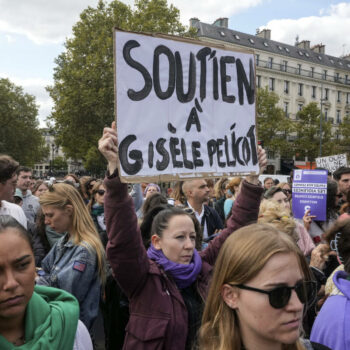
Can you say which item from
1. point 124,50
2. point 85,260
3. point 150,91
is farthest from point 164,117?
point 85,260

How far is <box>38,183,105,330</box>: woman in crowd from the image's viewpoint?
264 cm

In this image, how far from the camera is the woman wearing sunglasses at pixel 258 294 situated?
1368 millimetres

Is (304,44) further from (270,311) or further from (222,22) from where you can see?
(270,311)

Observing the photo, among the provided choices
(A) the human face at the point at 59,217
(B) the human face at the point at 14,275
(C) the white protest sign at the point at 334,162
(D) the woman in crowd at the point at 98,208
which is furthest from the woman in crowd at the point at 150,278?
(C) the white protest sign at the point at 334,162

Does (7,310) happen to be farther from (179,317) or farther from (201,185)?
(201,185)

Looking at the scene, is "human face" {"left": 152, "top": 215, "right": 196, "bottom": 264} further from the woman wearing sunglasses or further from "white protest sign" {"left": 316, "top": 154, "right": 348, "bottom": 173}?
"white protest sign" {"left": 316, "top": 154, "right": 348, "bottom": 173}

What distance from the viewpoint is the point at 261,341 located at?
4.69 ft

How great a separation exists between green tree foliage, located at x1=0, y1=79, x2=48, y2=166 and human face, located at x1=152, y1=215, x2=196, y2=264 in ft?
129

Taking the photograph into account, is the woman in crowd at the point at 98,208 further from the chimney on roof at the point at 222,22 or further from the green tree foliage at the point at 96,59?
the chimney on roof at the point at 222,22

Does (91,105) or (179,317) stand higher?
(91,105)

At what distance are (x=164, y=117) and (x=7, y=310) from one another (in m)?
1.39

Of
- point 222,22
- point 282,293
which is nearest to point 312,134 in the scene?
point 222,22

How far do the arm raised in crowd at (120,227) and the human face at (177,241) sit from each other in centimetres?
30

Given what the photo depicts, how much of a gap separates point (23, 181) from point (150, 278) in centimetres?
460
